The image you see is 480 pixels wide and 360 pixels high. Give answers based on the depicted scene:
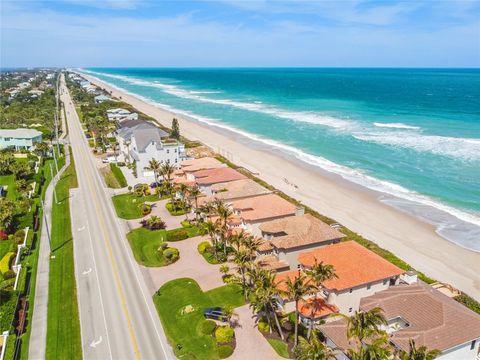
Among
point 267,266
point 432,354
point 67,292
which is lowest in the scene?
point 67,292

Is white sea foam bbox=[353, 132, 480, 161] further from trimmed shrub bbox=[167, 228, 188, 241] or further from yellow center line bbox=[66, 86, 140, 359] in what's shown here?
yellow center line bbox=[66, 86, 140, 359]

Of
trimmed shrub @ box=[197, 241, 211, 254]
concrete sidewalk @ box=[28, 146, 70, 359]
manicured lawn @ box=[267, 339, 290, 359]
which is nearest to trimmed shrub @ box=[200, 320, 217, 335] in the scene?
manicured lawn @ box=[267, 339, 290, 359]

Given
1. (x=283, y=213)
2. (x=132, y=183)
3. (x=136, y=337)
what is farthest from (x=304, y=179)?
(x=136, y=337)

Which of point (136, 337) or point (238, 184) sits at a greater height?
point (238, 184)

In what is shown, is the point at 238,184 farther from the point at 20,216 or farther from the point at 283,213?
the point at 20,216

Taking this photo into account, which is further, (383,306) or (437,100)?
(437,100)

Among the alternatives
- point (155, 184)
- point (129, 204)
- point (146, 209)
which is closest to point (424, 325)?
point (146, 209)

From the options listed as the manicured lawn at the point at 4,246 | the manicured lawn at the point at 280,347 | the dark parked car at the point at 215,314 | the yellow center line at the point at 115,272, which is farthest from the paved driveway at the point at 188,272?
the manicured lawn at the point at 4,246

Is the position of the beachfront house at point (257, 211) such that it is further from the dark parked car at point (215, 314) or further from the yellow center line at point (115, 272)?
the yellow center line at point (115, 272)
